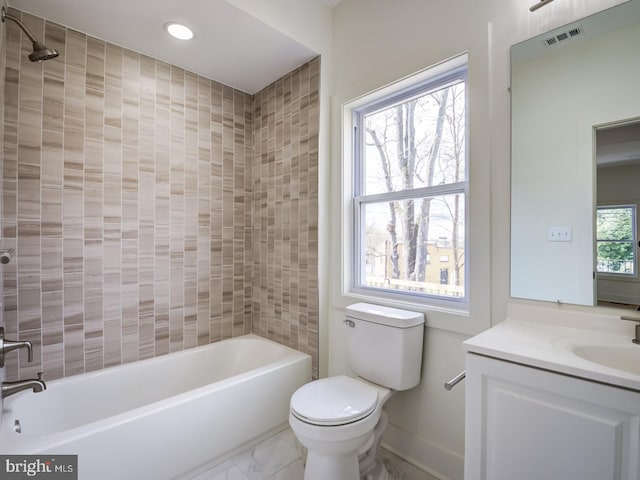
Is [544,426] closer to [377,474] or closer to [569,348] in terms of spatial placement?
[569,348]

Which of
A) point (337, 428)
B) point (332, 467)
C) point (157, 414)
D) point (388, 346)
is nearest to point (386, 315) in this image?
point (388, 346)

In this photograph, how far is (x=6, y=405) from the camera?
1507 mm

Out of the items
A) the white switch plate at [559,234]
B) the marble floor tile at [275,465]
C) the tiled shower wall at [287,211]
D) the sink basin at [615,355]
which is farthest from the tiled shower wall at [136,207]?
the sink basin at [615,355]

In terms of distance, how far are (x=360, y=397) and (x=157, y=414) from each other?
963 mm

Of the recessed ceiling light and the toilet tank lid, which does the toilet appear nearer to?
the toilet tank lid

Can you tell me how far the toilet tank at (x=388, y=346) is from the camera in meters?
1.56

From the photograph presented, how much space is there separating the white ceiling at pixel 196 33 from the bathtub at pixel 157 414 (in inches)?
79.5

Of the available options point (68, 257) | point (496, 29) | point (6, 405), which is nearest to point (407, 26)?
point (496, 29)

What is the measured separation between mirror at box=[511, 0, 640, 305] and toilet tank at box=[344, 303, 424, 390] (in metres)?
0.52

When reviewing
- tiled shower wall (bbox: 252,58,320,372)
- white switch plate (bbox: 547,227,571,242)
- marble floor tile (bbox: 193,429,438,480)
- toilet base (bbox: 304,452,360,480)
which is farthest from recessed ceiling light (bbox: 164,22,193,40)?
marble floor tile (bbox: 193,429,438,480)

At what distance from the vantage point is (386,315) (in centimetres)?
162

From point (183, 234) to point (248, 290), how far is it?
2.37 feet

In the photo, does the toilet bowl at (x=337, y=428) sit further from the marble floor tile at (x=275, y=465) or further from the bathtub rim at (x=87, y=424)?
the bathtub rim at (x=87, y=424)

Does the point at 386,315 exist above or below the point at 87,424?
above
